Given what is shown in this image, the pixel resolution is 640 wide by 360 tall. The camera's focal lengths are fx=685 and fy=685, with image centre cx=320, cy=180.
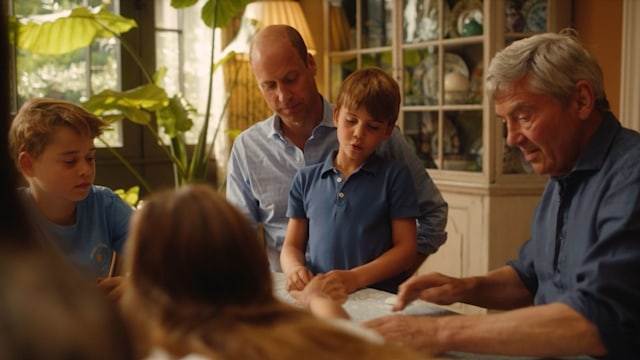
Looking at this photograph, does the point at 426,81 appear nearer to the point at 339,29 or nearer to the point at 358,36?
the point at 358,36

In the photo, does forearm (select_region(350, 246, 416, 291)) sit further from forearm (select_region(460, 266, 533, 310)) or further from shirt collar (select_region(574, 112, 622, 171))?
shirt collar (select_region(574, 112, 622, 171))

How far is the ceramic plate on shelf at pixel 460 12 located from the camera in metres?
3.42

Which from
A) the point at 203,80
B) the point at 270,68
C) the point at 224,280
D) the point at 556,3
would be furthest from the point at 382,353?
the point at 203,80

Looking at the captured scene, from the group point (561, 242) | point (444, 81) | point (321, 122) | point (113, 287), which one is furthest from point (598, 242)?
point (444, 81)

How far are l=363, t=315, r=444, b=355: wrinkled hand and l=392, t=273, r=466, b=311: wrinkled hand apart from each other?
18 centimetres

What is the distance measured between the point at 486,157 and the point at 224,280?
276 centimetres

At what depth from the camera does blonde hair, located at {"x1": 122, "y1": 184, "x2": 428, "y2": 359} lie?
713 mm

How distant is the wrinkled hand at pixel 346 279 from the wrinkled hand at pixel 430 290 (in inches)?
5.3

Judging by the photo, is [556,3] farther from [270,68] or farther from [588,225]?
[588,225]

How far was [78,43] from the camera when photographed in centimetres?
312

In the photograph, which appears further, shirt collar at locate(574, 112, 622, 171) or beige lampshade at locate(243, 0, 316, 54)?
beige lampshade at locate(243, 0, 316, 54)

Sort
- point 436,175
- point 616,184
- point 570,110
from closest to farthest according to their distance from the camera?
point 616,184
point 570,110
point 436,175

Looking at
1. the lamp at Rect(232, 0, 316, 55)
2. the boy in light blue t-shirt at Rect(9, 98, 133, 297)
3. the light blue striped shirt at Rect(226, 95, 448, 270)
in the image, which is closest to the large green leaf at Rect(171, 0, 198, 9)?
the lamp at Rect(232, 0, 316, 55)

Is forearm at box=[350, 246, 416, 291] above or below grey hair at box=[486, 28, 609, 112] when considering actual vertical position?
below
